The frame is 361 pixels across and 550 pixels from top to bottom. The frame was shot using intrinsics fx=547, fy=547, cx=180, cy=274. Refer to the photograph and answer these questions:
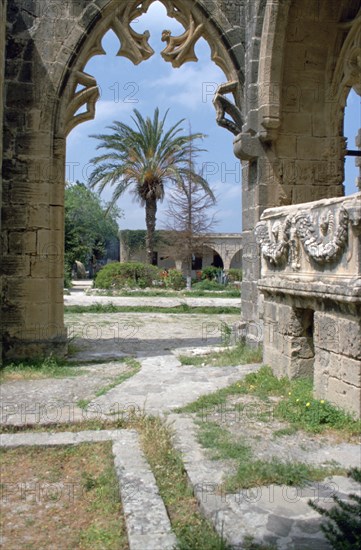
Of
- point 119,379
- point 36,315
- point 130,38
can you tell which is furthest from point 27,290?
point 130,38

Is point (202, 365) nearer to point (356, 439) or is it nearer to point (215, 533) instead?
point (356, 439)

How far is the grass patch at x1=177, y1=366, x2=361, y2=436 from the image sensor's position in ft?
13.9

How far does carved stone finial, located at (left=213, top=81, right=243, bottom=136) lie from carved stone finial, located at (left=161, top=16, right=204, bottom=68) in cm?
75

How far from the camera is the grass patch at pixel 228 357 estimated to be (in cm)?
686

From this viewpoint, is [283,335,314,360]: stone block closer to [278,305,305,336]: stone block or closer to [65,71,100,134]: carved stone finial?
[278,305,305,336]: stone block

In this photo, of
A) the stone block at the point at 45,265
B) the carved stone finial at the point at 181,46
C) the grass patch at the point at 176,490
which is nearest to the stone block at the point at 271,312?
the grass patch at the point at 176,490

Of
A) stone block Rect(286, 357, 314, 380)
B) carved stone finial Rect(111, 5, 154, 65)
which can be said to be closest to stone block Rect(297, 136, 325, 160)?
carved stone finial Rect(111, 5, 154, 65)

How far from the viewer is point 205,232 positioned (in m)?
29.6

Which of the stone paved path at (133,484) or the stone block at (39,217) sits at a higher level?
the stone block at (39,217)

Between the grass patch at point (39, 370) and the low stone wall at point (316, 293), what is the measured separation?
93.7 inches

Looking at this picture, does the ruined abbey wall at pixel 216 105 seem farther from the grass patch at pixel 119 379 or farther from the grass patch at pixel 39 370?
the grass patch at pixel 119 379

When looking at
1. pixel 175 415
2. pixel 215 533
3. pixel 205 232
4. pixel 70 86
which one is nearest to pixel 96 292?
pixel 205 232

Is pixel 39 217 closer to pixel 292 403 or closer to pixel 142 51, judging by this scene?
pixel 142 51

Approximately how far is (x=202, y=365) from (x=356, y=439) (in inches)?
122
